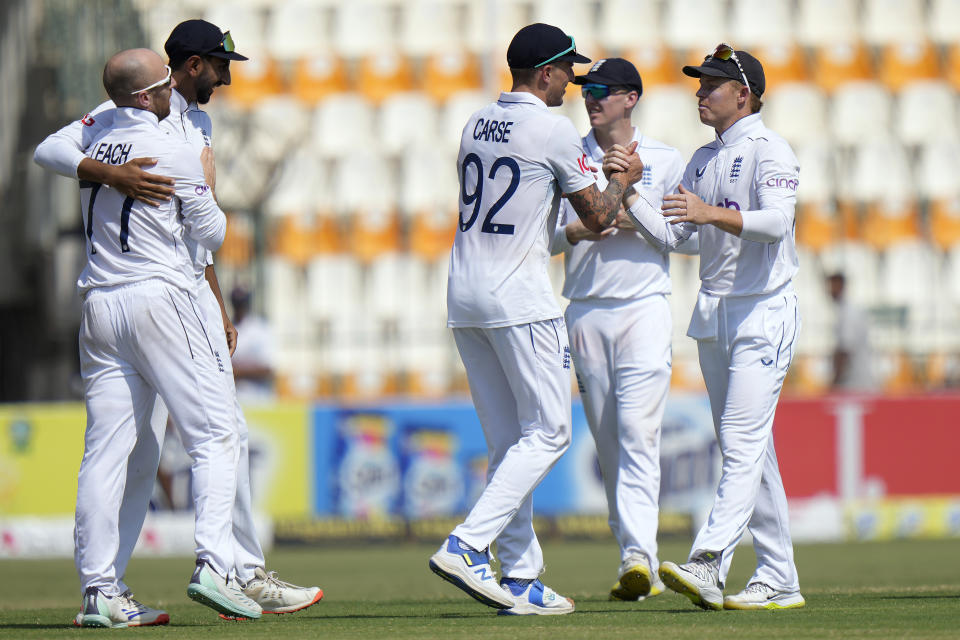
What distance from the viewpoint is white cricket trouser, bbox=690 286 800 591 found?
5.90 metres

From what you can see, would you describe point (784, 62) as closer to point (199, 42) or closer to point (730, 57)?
point (730, 57)

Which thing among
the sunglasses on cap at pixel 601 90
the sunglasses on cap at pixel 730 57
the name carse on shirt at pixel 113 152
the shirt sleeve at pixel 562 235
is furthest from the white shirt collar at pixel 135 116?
the sunglasses on cap at pixel 730 57

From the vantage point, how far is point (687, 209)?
5801mm

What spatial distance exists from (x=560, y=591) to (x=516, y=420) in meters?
2.12

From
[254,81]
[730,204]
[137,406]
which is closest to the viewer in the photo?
[137,406]

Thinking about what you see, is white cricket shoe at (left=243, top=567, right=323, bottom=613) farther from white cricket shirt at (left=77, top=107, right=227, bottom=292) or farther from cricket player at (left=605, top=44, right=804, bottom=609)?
cricket player at (left=605, top=44, right=804, bottom=609)

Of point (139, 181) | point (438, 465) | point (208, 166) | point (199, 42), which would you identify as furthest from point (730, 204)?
point (438, 465)

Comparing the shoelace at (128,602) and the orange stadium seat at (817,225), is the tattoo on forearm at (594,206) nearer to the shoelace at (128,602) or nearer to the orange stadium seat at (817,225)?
the shoelace at (128,602)

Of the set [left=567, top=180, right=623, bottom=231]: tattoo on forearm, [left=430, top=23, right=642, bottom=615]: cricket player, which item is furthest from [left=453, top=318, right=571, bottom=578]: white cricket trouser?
[left=567, top=180, right=623, bottom=231]: tattoo on forearm

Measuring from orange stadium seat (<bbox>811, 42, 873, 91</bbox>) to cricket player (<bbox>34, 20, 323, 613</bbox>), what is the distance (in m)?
13.8

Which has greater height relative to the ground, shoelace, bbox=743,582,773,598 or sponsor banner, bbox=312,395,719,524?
shoelace, bbox=743,582,773,598

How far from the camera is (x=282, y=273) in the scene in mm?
16984

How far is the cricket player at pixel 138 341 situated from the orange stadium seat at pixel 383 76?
1312 centimetres

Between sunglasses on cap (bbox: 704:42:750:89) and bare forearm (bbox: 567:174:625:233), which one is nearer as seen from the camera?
bare forearm (bbox: 567:174:625:233)
